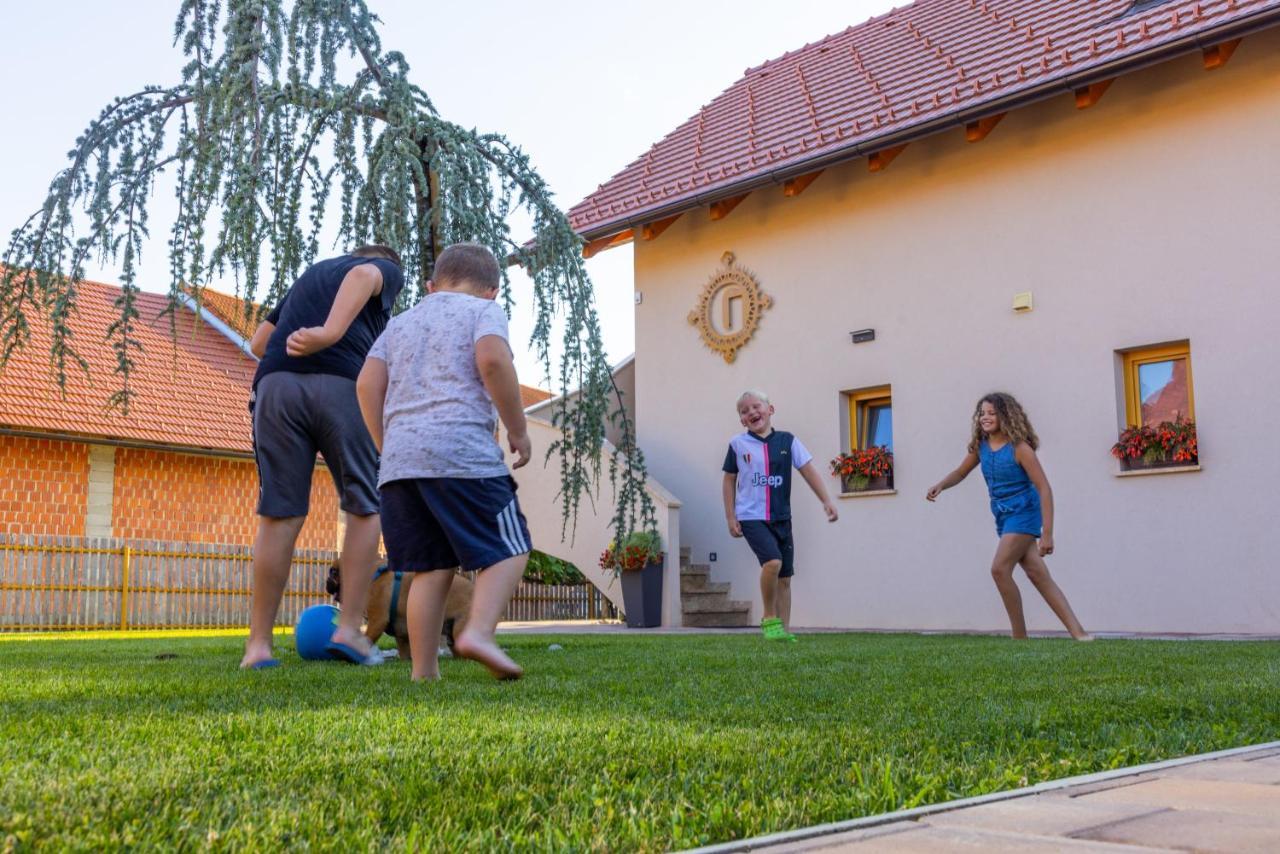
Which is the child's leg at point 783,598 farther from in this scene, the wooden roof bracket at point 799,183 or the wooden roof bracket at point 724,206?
the wooden roof bracket at point 724,206

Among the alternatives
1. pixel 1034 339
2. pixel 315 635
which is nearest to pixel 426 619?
pixel 315 635

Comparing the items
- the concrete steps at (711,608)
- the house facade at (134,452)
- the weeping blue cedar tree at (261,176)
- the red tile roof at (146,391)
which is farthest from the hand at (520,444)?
the house facade at (134,452)

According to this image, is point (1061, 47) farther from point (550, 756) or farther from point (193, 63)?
point (550, 756)

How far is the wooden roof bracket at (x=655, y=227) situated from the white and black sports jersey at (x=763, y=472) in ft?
20.2

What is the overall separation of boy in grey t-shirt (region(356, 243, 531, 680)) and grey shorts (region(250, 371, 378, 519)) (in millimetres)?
736

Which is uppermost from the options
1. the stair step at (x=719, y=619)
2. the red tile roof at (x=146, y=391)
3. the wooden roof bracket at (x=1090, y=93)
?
the wooden roof bracket at (x=1090, y=93)

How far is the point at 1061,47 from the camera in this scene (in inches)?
441

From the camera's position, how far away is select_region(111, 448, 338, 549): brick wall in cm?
1911

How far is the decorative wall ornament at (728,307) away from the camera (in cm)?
1368

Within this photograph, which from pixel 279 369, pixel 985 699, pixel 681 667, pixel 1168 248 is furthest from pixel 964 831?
pixel 1168 248

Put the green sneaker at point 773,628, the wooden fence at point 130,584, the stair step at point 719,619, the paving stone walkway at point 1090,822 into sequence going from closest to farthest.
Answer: the paving stone walkway at point 1090,822 → the green sneaker at point 773,628 → the stair step at point 719,619 → the wooden fence at point 130,584

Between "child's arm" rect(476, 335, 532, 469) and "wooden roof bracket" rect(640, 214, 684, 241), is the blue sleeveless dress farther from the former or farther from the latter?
"wooden roof bracket" rect(640, 214, 684, 241)

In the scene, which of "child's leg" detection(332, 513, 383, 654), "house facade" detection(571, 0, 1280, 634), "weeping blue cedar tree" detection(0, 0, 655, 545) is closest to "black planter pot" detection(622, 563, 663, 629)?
"house facade" detection(571, 0, 1280, 634)

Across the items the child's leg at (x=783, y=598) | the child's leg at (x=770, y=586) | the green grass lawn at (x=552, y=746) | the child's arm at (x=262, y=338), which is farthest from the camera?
the child's leg at (x=783, y=598)
